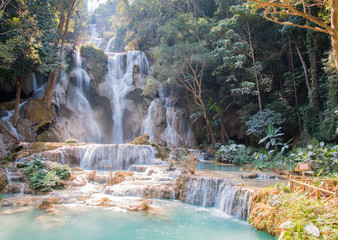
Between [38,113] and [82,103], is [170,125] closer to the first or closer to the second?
[82,103]

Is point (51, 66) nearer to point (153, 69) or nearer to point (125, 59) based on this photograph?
point (153, 69)

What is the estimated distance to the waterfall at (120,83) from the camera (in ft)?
73.5

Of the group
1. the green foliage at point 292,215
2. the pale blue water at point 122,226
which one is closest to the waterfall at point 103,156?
the pale blue water at point 122,226

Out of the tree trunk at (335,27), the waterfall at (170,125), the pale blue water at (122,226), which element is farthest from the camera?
the waterfall at (170,125)

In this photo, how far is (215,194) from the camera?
7785 millimetres

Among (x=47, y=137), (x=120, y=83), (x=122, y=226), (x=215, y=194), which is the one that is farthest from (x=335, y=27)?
(x=120, y=83)

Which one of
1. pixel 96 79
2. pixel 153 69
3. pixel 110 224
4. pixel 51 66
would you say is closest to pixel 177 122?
pixel 153 69

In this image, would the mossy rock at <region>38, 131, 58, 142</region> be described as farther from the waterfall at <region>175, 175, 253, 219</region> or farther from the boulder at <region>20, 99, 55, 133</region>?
the waterfall at <region>175, 175, 253, 219</region>

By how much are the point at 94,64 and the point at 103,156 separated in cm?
1242

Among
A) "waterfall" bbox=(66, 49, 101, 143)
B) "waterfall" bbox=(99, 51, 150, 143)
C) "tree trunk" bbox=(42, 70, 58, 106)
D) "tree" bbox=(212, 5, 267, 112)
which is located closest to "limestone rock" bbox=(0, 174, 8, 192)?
"tree trunk" bbox=(42, 70, 58, 106)

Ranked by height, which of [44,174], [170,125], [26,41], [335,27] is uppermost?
[26,41]

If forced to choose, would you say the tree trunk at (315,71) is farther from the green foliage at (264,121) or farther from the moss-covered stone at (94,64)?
the moss-covered stone at (94,64)

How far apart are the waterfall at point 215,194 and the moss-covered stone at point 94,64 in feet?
54.4

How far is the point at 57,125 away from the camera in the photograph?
17688mm
